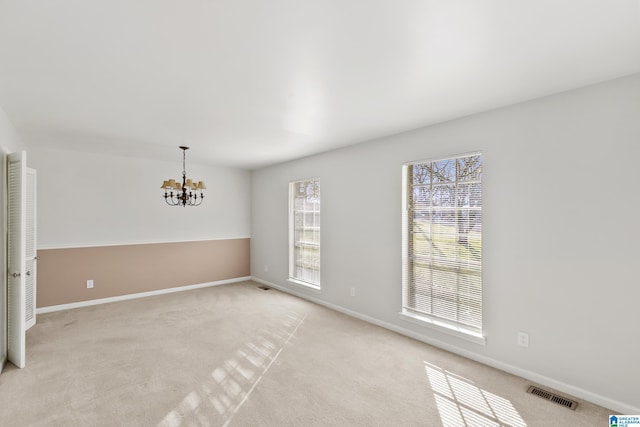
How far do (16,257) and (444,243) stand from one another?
4268mm

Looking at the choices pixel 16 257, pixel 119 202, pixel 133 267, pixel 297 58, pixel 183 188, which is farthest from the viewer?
pixel 133 267

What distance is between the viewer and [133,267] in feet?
17.2

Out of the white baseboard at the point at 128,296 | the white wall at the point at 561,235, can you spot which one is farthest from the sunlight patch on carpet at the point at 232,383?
the white baseboard at the point at 128,296

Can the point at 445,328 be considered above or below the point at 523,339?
below

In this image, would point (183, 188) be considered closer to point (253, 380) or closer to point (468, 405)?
point (253, 380)

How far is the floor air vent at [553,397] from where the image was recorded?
88.8 inches

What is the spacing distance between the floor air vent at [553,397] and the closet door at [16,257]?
14.9 ft

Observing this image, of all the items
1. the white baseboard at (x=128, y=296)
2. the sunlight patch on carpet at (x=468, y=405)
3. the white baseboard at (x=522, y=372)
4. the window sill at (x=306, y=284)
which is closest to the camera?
the sunlight patch on carpet at (x=468, y=405)

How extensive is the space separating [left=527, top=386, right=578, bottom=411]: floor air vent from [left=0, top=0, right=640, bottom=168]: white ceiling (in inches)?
96.9

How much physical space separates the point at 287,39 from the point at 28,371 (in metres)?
3.65

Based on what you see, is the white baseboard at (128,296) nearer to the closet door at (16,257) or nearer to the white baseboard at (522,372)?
the closet door at (16,257)

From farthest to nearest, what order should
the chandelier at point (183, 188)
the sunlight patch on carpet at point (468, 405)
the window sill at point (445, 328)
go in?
1. the chandelier at point (183, 188)
2. the window sill at point (445, 328)
3. the sunlight patch on carpet at point (468, 405)

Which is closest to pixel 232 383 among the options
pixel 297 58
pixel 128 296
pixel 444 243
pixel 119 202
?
pixel 444 243

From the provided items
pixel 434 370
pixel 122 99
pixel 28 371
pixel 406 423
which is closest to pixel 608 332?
pixel 434 370
